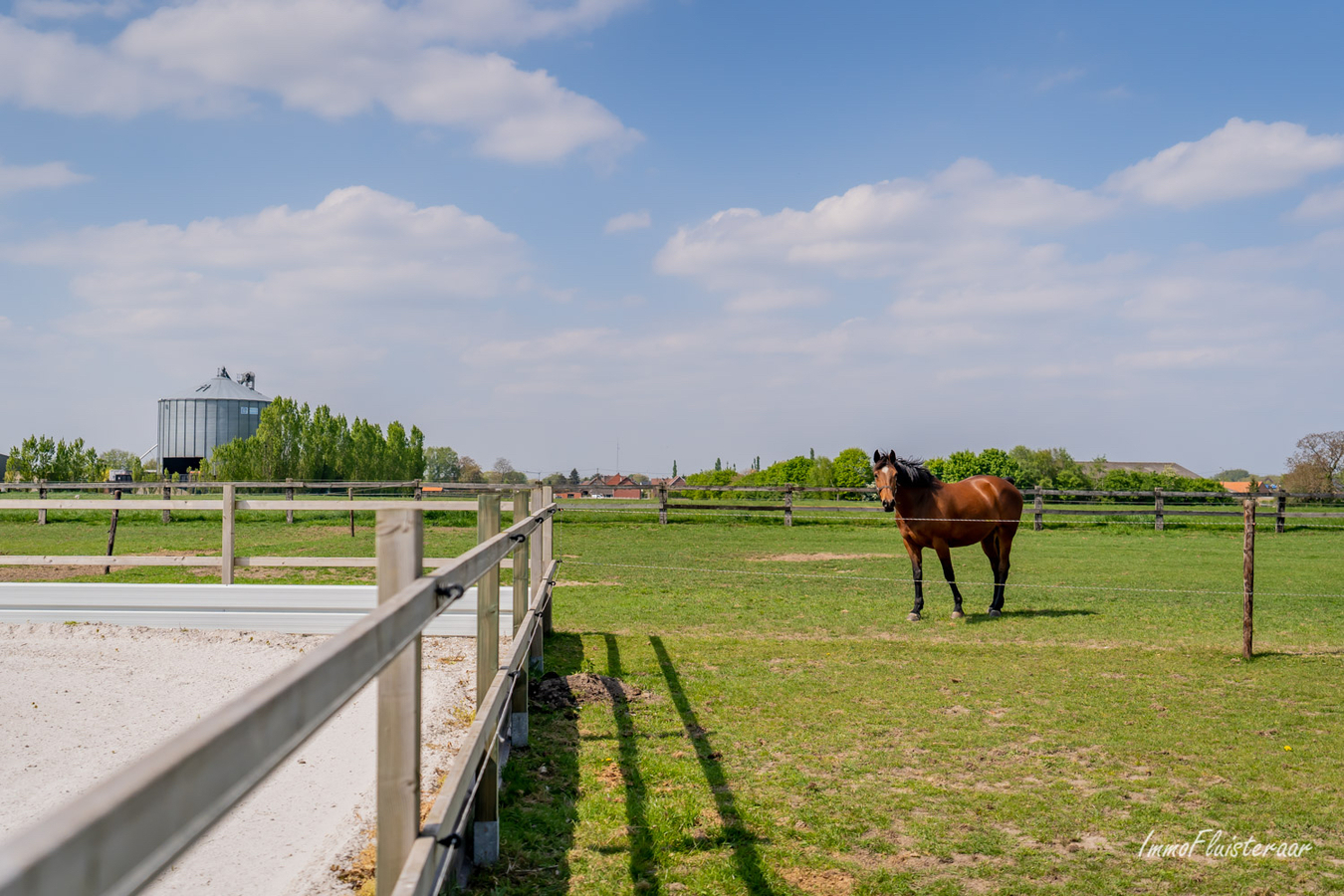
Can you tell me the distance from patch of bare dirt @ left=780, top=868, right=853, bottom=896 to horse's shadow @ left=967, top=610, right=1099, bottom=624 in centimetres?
601

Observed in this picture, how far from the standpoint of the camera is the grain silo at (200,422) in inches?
2963

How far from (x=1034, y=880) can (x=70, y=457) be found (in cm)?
4920

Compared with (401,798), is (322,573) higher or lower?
lower

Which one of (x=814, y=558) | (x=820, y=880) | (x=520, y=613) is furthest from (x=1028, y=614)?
(x=820, y=880)

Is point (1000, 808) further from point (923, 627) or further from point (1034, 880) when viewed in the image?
point (923, 627)

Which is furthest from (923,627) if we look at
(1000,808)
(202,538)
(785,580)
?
(202,538)

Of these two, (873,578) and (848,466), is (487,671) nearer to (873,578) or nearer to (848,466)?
(873,578)

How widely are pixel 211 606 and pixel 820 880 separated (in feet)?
20.7

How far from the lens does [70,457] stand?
41.9 m

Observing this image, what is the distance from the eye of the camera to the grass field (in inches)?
127

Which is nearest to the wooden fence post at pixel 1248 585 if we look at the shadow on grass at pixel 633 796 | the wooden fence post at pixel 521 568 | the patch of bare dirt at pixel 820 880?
the shadow on grass at pixel 633 796

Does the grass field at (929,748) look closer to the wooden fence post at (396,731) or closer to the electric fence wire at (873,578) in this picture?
the electric fence wire at (873,578)

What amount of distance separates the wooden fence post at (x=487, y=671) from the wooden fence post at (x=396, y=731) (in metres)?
1.06

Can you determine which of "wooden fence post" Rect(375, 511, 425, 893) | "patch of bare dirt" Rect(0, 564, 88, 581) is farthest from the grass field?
"patch of bare dirt" Rect(0, 564, 88, 581)
